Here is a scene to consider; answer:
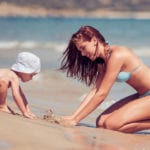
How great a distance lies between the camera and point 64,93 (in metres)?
9.08

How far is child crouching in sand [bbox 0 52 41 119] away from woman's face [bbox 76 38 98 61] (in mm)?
622

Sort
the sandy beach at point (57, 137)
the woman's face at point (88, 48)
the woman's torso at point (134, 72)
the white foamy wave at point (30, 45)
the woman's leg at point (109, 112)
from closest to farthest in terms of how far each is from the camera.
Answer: the sandy beach at point (57, 137) → the woman's face at point (88, 48) → the woman's torso at point (134, 72) → the woman's leg at point (109, 112) → the white foamy wave at point (30, 45)

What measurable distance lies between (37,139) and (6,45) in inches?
787

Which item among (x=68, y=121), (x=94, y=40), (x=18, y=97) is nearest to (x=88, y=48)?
(x=94, y=40)

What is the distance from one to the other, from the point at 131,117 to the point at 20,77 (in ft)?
3.61

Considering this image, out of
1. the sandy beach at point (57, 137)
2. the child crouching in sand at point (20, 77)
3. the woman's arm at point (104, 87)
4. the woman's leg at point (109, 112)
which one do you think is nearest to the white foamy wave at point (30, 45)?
the child crouching in sand at point (20, 77)

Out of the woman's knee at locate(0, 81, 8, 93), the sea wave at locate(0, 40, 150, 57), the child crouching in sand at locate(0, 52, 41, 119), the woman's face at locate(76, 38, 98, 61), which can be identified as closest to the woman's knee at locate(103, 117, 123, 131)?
the woman's face at locate(76, 38, 98, 61)

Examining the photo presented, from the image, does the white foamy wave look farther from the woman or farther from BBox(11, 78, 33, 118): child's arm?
the woman

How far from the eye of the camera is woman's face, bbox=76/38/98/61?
485 cm

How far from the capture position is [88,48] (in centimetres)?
485

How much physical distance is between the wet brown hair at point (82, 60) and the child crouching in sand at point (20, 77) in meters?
0.40

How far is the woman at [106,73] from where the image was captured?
488cm

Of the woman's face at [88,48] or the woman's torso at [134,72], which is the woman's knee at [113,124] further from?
the woman's face at [88,48]

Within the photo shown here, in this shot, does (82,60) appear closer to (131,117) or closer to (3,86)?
(131,117)
